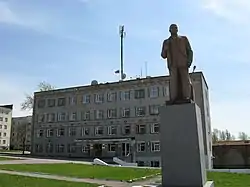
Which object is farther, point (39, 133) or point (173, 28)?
point (39, 133)

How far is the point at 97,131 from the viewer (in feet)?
186

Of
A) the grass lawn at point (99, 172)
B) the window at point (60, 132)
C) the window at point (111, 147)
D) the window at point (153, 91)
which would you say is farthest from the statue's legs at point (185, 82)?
the window at point (60, 132)

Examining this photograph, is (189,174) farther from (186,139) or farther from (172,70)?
(172,70)

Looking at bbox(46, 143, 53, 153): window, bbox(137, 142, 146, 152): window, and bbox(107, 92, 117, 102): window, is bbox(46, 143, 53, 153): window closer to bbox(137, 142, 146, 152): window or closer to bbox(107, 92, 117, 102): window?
bbox(107, 92, 117, 102): window

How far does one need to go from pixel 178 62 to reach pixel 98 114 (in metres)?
46.9

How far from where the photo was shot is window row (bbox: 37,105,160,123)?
175 ft

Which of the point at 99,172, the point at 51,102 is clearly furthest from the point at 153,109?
the point at 99,172

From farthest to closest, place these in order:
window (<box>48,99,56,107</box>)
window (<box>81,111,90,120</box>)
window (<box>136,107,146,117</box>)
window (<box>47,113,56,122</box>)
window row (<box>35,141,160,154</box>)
→ window (<box>48,99,56,107</box>) < window (<box>47,113,56,122</box>) < window (<box>81,111,90,120</box>) < window (<box>136,107,146,117</box>) < window row (<box>35,141,160,154</box>)

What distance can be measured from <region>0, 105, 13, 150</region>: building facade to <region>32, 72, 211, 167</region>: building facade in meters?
51.8

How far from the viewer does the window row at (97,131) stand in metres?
52.3

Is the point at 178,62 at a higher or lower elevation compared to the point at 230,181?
higher

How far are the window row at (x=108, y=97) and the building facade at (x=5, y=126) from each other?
52.4m

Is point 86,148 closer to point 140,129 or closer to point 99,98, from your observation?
point 99,98

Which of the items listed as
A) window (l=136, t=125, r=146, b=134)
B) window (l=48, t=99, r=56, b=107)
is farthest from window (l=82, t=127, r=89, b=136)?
window (l=136, t=125, r=146, b=134)
